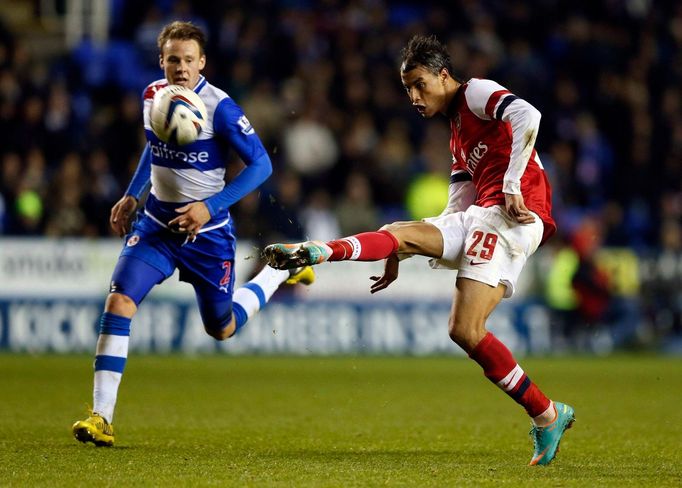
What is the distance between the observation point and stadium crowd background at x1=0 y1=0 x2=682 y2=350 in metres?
15.0

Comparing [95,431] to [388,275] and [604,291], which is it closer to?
[388,275]

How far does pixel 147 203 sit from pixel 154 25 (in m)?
10.5

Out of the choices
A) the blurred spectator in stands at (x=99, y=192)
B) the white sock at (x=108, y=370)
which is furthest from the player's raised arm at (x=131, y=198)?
the blurred spectator in stands at (x=99, y=192)

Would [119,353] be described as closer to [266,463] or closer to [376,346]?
[266,463]

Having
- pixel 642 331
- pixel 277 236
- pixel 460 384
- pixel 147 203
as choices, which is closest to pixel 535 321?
pixel 642 331

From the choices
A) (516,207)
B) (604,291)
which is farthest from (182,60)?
(604,291)

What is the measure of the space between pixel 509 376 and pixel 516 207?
843 mm

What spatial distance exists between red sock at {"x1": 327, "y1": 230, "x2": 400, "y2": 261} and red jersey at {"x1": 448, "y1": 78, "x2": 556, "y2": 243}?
0.64m

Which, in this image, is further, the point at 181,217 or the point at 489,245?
the point at 181,217

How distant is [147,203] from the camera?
701 centimetres

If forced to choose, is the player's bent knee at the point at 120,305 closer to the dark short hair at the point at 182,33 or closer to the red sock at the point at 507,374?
the dark short hair at the point at 182,33

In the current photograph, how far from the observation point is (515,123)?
5996 millimetres

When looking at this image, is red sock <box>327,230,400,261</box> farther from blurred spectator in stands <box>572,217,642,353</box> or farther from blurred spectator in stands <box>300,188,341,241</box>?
blurred spectator in stands <box>572,217,642,353</box>

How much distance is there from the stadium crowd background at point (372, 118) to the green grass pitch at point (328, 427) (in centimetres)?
252
